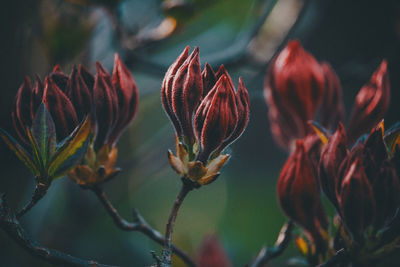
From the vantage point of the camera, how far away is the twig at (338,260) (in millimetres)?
632

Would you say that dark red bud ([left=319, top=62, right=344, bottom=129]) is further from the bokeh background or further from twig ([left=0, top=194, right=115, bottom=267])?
twig ([left=0, top=194, right=115, bottom=267])

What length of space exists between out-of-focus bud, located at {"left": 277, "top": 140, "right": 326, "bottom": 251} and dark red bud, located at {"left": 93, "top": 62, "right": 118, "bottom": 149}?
30 centimetres

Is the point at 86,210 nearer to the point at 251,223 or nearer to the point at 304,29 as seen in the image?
the point at 304,29

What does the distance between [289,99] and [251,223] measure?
2160 millimetres

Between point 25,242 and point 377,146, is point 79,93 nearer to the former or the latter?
point 25,242

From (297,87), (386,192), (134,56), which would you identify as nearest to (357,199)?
(386,192)

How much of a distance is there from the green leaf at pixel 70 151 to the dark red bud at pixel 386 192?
16.8 inches

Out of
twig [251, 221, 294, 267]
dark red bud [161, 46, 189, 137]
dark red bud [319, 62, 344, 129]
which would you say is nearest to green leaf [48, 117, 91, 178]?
dark red bud [161, 46, 189, 137]

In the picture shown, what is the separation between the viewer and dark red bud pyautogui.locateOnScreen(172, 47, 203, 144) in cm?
60

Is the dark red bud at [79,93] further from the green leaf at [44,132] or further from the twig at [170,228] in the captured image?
the twig at [170,228]

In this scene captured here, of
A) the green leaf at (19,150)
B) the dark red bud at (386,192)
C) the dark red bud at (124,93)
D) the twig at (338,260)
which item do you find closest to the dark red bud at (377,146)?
the dark red bud at (386,192)

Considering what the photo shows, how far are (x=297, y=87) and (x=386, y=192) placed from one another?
1.01 feet

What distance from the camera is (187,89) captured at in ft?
1.99

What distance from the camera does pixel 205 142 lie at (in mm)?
619
